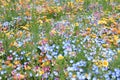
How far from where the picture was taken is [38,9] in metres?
7.03

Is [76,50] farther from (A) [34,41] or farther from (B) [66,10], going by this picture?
(B) [66,10]

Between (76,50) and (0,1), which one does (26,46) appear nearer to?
(76,50)

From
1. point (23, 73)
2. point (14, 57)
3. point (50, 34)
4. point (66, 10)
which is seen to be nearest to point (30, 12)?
point (66, 10)

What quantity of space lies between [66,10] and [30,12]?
2.50 feet

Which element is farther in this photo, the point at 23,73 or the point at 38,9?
the point at 38,9

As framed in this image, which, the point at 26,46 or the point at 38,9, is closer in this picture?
the point at 26,46

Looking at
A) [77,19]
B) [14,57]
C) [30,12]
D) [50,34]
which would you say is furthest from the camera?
[30,12]

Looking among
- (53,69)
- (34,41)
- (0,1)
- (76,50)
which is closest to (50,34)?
(34,41)

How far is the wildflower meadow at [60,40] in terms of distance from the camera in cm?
452

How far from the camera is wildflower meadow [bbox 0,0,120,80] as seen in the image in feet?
14.8

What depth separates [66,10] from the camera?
280 inches

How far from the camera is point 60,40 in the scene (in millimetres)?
5320

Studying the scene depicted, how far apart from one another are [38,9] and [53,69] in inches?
105

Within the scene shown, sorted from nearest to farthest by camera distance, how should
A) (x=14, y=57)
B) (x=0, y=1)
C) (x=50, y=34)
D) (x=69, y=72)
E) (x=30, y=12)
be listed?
(x=69, y=72) → (x=14, y=57) → (x=50, y=34) → (x=30, y=12) → (x=0, y=1)
